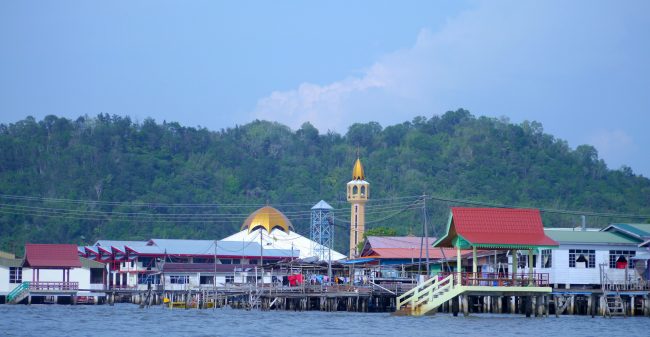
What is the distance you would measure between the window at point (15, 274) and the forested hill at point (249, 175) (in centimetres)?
4271

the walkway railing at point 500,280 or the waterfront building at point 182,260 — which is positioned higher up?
the waterfront building at point 182,260

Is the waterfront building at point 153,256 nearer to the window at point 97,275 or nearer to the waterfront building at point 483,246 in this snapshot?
the window at point 97,275

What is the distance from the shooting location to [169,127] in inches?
7116

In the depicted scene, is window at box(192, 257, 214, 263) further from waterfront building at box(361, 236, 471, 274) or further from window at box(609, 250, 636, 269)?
window at box(609, 250, 636, 269)

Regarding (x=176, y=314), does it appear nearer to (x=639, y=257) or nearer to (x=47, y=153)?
(x=639, y=257)

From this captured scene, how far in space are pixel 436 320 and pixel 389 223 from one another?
286ft

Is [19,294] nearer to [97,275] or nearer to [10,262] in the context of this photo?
[10,262]

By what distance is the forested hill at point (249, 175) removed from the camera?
147375mm

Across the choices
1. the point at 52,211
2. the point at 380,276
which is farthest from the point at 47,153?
the point at 380,276

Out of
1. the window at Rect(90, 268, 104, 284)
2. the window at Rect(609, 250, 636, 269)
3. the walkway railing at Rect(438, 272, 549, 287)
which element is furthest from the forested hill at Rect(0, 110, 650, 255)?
the walkway railing at Rect(438, 272, 549, 287)

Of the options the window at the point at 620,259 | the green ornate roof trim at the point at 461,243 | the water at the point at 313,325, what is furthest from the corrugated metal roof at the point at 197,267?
the green ornate roof trim at the point at 461,243

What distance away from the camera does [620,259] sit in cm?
6462

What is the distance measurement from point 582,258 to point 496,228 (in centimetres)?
846

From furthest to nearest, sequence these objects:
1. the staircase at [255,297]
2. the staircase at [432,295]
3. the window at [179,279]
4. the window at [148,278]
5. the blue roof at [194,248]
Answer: the blue roof at [194,248] → the window at [148,278] → the window at [179,279] → the staircase at [255,297] → the staircase at [432,295]
